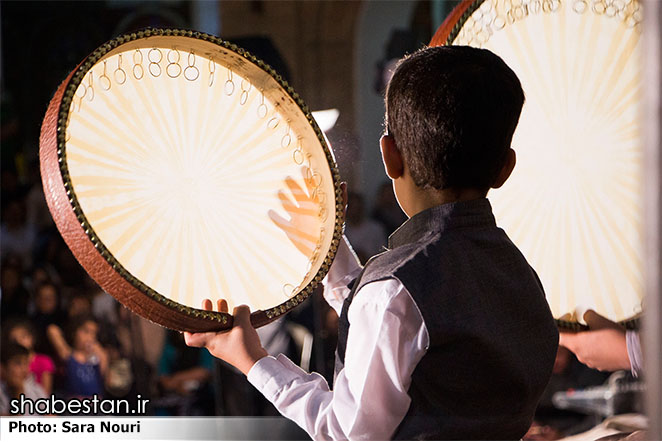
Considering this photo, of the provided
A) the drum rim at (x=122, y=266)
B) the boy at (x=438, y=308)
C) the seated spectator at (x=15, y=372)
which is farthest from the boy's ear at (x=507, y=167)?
the seated spectator at (x=15, y=372)

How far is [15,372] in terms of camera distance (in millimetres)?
Result: 3676

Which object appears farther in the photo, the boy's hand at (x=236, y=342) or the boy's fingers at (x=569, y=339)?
the boy's fingers at (x=569, y=339)

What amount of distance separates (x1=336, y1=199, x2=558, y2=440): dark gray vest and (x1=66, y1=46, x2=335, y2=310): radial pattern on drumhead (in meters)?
0.19

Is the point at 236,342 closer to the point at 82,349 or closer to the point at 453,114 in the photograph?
the point at 453,114

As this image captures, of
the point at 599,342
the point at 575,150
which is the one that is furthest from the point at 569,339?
the point at 575,150

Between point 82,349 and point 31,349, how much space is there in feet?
0.75

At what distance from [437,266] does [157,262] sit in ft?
1.22

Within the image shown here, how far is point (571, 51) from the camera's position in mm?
1437

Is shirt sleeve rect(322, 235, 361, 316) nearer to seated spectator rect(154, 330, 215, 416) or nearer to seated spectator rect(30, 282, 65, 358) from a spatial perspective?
seated spectator rect(154, 330, 215, 416)

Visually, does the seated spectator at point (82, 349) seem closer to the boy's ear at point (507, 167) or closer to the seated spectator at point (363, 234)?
the seated spectator at point (363, 234)

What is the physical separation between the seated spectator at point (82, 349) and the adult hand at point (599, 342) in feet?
8.86

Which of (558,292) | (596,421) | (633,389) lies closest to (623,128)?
(558,292)

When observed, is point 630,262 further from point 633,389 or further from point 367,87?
point 367,87

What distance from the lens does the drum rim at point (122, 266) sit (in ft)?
3.24
